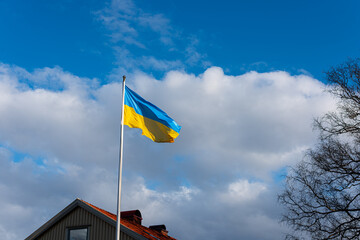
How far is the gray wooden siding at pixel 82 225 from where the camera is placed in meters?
21.7

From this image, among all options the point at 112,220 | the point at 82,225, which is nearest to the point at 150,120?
the point at 112,220

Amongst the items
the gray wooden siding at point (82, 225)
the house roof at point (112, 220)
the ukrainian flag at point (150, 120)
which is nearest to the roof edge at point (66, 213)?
the house roof at point (112, 220)

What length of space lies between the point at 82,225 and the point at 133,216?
3.91m

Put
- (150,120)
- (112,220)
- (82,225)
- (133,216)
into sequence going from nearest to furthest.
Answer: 1. (150,120)
2. (112,220)
3. (82,225)
4. (133,216)

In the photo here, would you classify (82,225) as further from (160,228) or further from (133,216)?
(160,228)

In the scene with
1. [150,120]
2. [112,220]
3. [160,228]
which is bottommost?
[112,220]

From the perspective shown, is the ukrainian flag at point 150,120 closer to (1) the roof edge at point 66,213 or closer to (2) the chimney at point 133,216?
(1) the roof edge at point 66,213

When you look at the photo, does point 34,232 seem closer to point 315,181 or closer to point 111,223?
point 111,223

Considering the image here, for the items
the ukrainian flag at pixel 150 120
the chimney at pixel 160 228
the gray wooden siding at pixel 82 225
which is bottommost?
the gray wooden siding at pixel 82 225

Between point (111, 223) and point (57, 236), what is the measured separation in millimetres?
3987

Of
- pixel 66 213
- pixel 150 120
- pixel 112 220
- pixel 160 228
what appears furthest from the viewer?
pixel 160 228

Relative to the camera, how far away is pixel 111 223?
71.4ft

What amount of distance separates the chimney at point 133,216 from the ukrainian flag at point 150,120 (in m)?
12.0

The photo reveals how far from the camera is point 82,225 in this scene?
74.4ft
